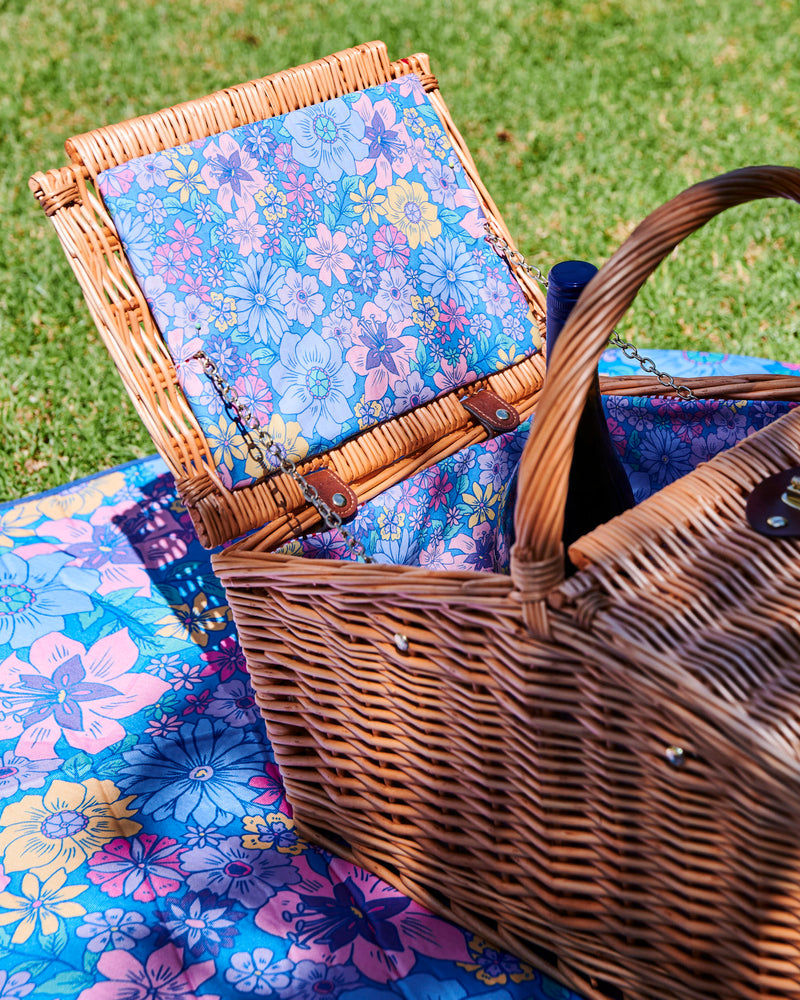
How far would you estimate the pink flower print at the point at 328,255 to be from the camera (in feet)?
3.99

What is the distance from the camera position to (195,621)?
1404 mm

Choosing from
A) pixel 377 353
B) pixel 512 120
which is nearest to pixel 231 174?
pixel 377 353

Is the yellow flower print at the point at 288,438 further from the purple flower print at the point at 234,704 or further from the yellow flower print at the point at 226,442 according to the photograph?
the purple flower print at the point at 234,704

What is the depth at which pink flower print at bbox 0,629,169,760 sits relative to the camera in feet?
4.02

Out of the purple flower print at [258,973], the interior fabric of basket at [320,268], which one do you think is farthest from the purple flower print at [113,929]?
the interior fabric of basket at [320,268]

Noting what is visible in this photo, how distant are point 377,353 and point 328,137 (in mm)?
291

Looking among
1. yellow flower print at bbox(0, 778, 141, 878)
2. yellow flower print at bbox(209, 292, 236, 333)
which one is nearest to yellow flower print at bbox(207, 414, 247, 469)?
yellow flower print at bbox(209, 292, 236, 333)

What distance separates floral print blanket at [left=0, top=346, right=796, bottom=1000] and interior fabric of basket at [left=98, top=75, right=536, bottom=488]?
14.3 inches

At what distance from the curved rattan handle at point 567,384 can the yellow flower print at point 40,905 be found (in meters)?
0.63

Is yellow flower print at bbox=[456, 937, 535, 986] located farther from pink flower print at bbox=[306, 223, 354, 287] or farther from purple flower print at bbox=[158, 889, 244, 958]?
pink flower print at bbox=[306, 223, 354, 287]

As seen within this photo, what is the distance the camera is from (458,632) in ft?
2.56

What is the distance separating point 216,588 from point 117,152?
65 centimetres

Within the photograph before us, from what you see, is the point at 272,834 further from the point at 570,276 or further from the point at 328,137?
the point at 328,137

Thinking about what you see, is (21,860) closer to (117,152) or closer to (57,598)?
(57,598)
